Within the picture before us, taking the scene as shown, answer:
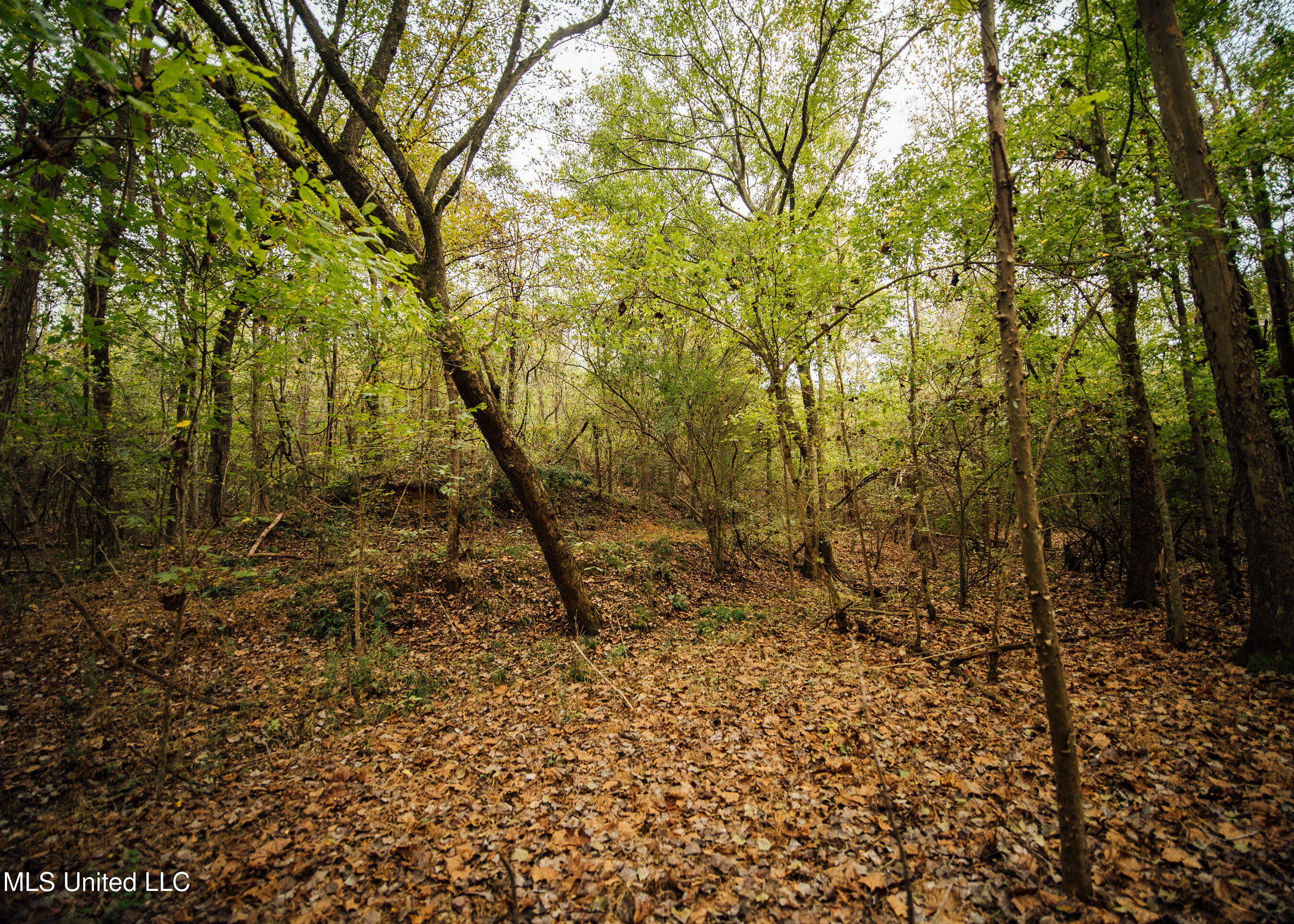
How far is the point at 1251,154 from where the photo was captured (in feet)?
16.5

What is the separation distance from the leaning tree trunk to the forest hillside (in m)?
0.03

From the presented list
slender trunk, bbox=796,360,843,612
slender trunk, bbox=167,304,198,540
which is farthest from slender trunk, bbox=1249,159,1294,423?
slender trunk, bbox=167,304,198,540

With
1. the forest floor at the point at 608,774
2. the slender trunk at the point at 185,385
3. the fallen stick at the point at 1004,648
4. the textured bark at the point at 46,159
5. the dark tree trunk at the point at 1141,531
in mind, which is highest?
the textured bark at the point at 46,159

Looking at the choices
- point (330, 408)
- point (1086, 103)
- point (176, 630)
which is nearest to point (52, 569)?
point (176, 630)

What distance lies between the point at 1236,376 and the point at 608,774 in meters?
7.15

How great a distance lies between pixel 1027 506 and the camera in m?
2.57

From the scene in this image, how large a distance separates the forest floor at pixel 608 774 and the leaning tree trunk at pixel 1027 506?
1.16ft

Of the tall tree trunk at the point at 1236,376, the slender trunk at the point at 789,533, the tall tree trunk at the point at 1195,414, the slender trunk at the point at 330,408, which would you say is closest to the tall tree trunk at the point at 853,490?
the slender trunk at the point at 789,533

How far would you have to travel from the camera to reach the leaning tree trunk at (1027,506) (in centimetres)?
251

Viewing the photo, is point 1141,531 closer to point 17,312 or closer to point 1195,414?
point 1195,414

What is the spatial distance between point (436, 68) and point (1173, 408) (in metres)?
13.1

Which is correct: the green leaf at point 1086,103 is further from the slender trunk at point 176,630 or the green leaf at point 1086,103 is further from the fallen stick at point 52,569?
the slender trunk at point 176,630

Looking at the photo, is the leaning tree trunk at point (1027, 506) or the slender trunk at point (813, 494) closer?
the leaning tree trunk at point (1027, 506)

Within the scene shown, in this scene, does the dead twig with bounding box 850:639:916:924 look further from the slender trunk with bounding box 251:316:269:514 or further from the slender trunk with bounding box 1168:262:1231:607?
the slender trunk with bounding box 1168:262:1231:607
